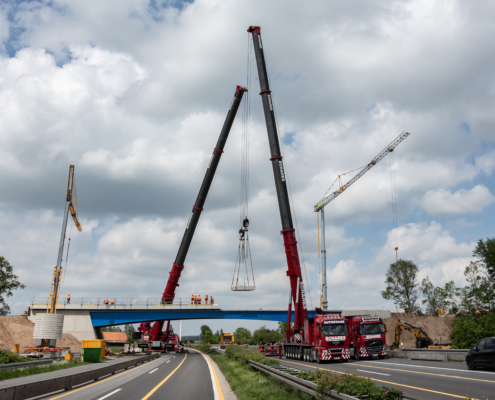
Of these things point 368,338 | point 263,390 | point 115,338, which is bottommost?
point 115,338

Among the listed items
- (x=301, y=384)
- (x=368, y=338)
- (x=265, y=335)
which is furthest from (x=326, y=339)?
(x=265, y=335)

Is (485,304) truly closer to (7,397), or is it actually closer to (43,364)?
(43,364)

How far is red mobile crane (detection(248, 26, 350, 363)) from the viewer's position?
27.5 m

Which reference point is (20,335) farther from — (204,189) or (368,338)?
(368,338)

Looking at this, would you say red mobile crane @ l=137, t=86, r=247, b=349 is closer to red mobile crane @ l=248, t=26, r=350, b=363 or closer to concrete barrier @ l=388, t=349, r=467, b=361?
red mobile crane @ l=248, t=26, r=350, b=363

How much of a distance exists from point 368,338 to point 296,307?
565 centimetres

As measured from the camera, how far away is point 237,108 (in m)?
44.6

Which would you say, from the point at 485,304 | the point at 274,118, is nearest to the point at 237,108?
the point at 274,118

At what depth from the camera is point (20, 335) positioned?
53.5 meters

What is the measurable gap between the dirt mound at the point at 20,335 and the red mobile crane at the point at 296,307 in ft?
107

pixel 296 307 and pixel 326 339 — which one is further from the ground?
pixel 296 307

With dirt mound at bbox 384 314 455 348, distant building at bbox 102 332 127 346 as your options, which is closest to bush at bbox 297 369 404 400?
dirt mound at bbox 384 314 455 348

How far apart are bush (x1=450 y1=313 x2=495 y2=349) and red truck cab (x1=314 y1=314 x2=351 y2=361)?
3257 cm

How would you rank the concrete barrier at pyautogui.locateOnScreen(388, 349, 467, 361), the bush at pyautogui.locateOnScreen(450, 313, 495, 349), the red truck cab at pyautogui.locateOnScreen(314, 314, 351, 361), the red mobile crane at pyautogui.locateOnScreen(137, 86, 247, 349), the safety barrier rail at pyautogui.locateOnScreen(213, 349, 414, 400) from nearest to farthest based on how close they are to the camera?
the safety barrier rail at pyautogui.locateOnScreen(213, 349, 414, 400) → the concrete barrier at pyautogui.locateOnScreen(388, 349, 467, 361) → the red truck cab at pyautogui.locateOnScreen(314, 314, 351, 361) → the red mobile crane at pyautogui.locateOnScreen(137, 86, 247, 349) → the bush at pyautogui.locateOnScreen(450, 313, 495, 349)
